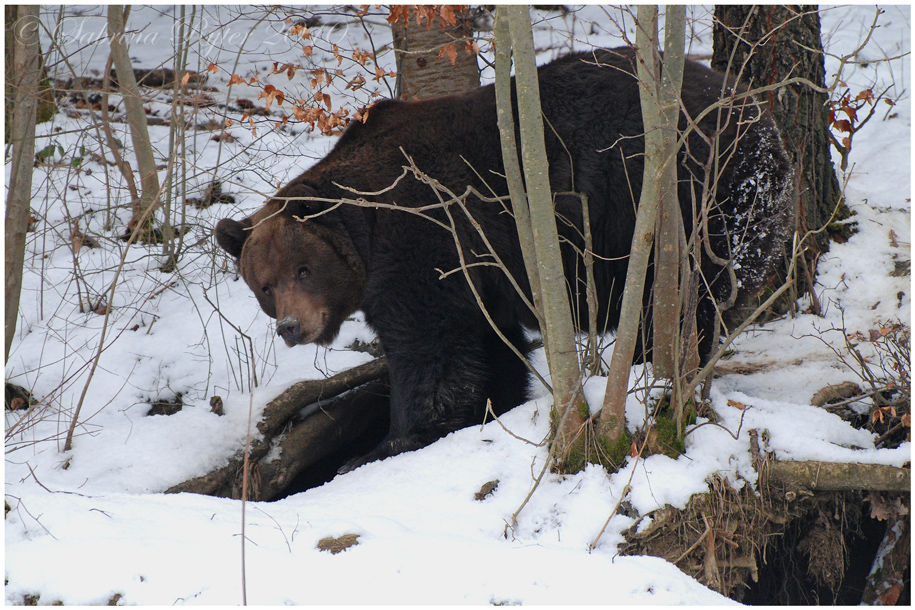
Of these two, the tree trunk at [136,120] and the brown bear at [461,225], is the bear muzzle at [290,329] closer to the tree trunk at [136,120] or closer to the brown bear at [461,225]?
the brown bear at [461,225]

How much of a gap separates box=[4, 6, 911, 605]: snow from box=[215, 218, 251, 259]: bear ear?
895mm

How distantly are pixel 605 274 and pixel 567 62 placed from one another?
1334 millimetres

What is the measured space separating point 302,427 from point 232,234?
1386mm

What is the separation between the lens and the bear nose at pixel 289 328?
182 inches

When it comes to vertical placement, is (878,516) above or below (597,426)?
below

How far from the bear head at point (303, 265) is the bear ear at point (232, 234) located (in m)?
0.03

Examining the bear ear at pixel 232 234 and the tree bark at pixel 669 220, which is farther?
the bear ear at pixel 232 234

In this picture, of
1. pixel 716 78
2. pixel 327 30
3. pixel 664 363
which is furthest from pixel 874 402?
pixel 327 30

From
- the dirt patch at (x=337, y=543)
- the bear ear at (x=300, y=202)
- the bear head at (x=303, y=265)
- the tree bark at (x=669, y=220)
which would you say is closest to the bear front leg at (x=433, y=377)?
the bear head at (x=303, y=265)

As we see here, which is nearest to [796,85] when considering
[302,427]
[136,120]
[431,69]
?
[431,69]

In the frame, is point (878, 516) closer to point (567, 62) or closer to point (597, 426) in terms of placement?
point (597, 426)

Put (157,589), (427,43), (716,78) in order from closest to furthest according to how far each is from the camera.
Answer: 1. (157,589)
2. (716,78)
3. (427,43)

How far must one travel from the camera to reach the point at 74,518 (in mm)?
3211

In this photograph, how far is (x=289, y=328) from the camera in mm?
4621
